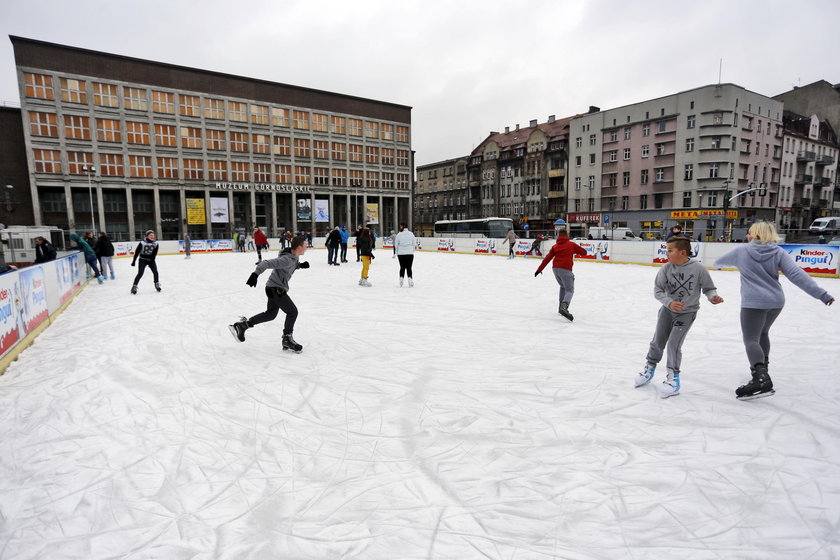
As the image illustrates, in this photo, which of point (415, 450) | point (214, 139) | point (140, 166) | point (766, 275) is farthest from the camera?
point (214, 139)

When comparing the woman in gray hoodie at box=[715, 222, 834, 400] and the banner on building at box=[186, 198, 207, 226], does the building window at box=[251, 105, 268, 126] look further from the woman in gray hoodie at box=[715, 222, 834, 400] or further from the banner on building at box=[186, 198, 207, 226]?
the woman in gray hoodie at box=[715, 222, 834, 400]

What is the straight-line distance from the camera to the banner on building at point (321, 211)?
181 feet

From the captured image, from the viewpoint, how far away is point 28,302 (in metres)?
7.27

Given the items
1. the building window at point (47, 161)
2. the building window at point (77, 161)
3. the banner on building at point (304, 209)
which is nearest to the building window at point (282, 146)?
the banner on building at point (304, 209)

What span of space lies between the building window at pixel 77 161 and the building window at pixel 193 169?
8.35 m

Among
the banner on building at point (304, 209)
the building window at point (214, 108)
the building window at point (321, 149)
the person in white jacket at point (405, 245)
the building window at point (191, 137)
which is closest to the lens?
the person in white jacket at point (405, 245)

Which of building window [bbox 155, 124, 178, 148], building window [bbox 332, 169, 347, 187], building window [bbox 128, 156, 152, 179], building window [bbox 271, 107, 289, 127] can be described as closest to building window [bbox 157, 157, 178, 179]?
building window [bbox 128, 156, 152, 179]

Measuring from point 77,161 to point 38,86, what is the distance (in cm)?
712

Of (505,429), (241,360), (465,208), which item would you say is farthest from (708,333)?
(465,208)

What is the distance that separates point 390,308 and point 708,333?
590 cm

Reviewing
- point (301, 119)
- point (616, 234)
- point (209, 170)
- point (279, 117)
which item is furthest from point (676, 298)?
point (301, 119)

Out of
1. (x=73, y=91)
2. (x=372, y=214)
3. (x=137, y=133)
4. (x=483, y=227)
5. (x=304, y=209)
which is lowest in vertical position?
(x=483, y=227)

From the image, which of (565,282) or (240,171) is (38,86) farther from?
(565,282)

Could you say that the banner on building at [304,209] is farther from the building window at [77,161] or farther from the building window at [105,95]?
the building window at [77,161]
